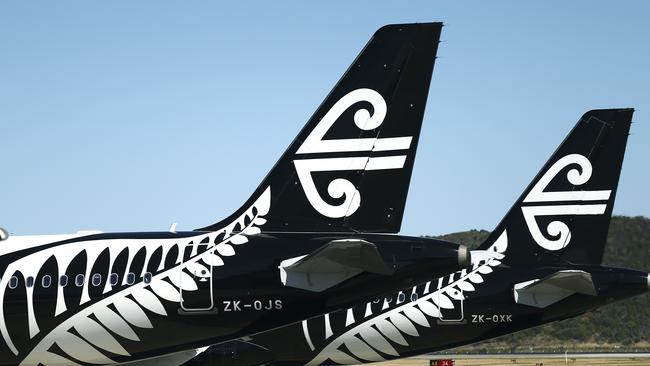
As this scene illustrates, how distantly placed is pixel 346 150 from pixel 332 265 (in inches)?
107

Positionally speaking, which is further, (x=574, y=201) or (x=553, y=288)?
(x=574, y=201)

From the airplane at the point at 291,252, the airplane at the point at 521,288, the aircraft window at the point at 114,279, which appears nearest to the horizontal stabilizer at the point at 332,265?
the airplane at the point at 291,252

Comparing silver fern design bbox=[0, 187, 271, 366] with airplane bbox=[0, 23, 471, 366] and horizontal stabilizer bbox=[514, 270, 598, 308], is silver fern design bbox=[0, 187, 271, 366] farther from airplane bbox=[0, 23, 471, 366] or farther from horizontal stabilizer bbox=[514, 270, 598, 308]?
horizontal stabilizer bbox=[514, 270, 598, 308]

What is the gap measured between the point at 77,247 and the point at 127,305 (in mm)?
2370

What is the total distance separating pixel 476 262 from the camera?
32750 mm

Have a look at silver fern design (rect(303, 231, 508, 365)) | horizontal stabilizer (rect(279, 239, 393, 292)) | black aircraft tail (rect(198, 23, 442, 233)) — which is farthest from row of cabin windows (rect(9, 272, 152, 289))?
silver fern design (rect(303, 231, 508, 365))

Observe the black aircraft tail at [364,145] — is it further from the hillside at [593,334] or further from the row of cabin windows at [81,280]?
the hillside at [593,334]

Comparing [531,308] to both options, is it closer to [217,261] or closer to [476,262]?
[476,262]

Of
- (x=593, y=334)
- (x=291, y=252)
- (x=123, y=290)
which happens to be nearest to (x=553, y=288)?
(x=291, y=252)

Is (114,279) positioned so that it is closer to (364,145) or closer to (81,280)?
(81,280)

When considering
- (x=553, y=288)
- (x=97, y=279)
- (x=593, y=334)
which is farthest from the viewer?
(x=593, y=334)

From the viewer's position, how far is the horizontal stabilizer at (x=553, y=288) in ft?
97.2

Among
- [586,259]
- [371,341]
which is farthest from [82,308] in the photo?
[586,259]

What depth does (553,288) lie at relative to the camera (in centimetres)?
3084
